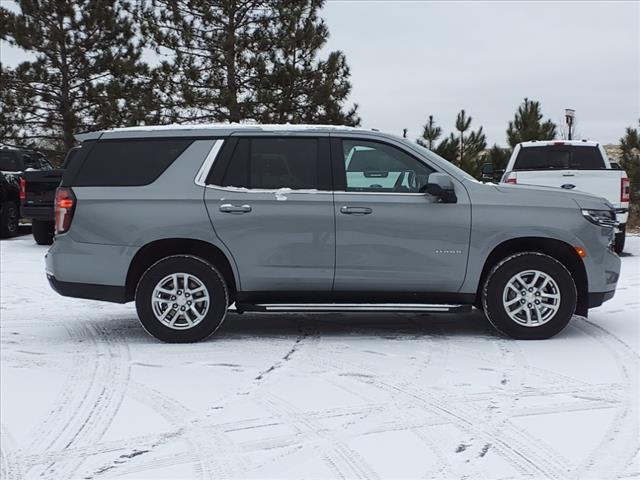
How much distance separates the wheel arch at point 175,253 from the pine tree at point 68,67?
893 inches

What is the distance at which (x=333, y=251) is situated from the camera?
692 cm

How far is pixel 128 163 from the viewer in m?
7.09

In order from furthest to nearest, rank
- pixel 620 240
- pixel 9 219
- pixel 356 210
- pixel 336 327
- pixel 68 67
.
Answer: pixel 68 67
pixel 9 219
pixel 620 240
pixel 336 327
pixel 356 210

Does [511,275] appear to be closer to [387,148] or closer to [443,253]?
[443,253]

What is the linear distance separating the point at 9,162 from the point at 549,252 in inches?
599

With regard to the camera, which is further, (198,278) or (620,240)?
(620,240)

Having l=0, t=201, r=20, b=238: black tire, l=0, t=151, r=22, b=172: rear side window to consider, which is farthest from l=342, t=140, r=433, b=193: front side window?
l=0, t=151, r=22, b=172: rear side window

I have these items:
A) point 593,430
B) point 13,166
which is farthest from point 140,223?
point 13,166

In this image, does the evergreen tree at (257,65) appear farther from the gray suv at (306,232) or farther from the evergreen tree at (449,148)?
the gray suv at (306,232)

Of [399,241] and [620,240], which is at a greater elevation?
[399,241]

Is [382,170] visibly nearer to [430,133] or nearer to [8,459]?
[8,459]

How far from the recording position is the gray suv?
692 centimetres

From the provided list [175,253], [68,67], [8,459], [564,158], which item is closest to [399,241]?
[175,253]

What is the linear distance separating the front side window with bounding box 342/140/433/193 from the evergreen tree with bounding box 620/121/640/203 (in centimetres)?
2022
